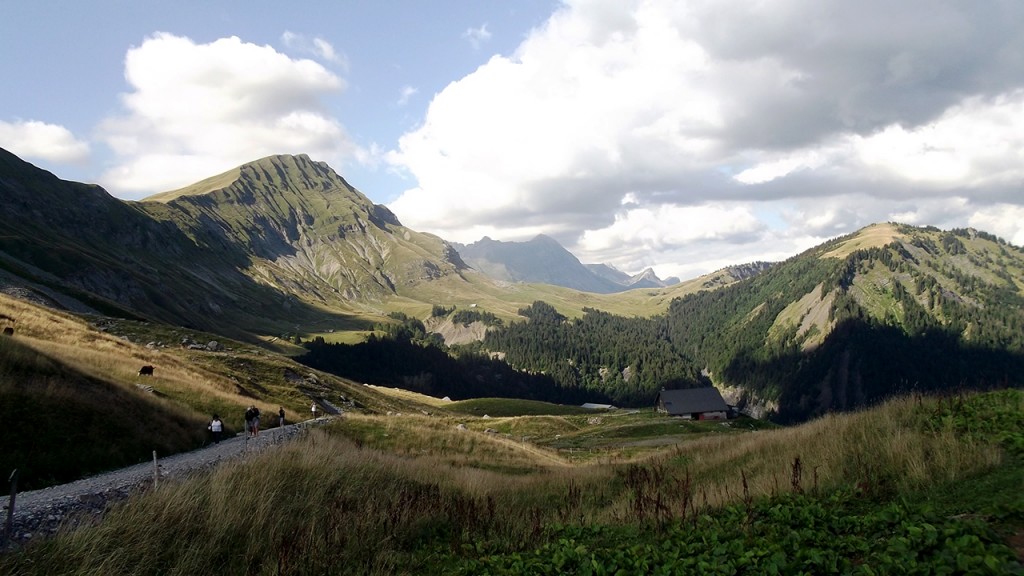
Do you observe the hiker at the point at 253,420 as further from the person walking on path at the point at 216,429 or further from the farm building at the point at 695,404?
the farm building at the point at 695,404

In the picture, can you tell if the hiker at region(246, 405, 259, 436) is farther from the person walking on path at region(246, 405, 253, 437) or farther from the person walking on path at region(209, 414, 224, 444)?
the person walking on path at region(209, 414, 224, 444)

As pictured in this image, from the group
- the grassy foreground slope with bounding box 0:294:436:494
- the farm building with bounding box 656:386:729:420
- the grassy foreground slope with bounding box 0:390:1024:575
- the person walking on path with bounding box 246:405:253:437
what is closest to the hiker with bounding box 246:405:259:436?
the person walking on path with bounding box 246:405:253:437

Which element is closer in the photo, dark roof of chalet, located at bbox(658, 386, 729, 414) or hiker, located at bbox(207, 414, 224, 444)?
hiker, located at bbox(207, 414, 224, 444)

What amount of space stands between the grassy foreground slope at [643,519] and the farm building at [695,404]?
11840cm

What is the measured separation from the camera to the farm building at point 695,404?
415 feet

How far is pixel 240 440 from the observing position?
30.0m

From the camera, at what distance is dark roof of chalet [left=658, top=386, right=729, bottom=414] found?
418 feet

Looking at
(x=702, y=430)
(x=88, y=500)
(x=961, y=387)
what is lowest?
(x=702, y=430)

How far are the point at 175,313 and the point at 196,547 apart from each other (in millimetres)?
162256

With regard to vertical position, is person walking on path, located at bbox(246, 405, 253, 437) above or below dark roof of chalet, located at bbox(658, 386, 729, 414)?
above

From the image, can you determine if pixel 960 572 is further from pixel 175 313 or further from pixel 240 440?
pixel 175 313

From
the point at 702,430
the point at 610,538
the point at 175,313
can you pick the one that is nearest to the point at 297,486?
the point at 610,538

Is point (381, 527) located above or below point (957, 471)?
below

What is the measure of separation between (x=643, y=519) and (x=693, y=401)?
128652 mm
